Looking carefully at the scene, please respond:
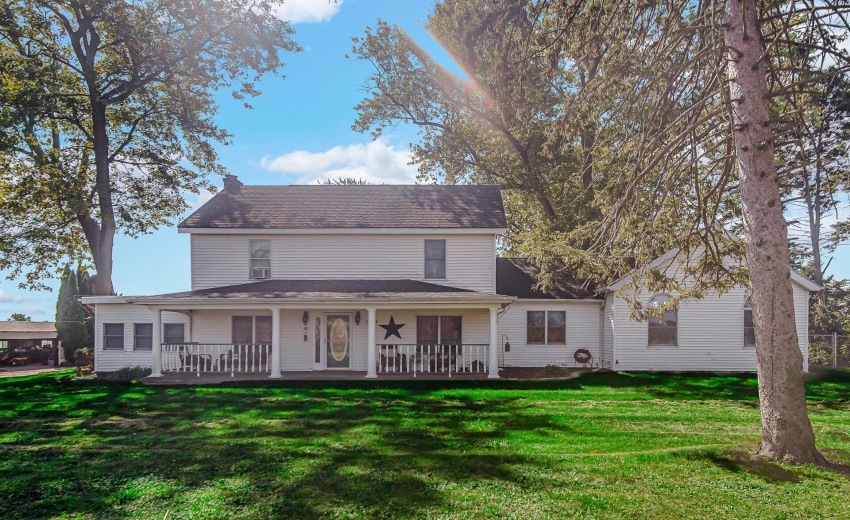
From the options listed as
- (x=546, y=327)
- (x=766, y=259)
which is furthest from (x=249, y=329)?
(x=766, y=259)

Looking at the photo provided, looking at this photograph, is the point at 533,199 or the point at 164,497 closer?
the point at 164,497

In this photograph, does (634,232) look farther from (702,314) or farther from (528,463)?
(702,314)

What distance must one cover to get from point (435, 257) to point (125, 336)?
10.9 m

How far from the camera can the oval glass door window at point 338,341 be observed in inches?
734

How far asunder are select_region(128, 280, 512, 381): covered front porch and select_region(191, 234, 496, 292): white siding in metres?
0.59

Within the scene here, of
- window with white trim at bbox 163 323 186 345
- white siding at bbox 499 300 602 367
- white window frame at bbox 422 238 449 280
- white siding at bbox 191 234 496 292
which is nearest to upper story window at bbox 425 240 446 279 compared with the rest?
white window frame at bbox 422 238 449 280

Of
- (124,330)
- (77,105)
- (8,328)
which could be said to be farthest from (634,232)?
(8,328)

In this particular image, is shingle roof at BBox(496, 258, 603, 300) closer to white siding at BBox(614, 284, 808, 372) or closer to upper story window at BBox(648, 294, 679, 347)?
white siding at BBox(614, 284, 808, 372)

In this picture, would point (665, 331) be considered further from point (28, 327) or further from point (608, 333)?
point (28, 327)

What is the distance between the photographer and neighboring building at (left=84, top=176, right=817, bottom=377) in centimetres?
1848

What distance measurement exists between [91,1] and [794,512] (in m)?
26.6

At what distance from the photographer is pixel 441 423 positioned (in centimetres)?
1025

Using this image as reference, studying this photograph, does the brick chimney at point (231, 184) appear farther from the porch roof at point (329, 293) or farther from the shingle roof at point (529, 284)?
the shingle roof at point (529, 284)

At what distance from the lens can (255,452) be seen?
26.0ft
